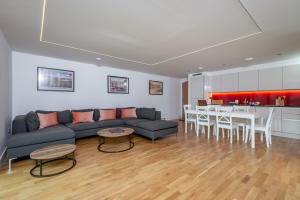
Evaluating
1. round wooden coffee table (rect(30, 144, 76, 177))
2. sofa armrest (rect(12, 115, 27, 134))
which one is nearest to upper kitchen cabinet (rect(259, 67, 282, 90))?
round wooden coffee table (rect(30, 144, 76, 177))

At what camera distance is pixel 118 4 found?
71.8 inches

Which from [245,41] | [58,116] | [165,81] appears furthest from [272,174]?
[165,81]

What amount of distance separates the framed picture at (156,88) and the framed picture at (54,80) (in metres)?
3.39

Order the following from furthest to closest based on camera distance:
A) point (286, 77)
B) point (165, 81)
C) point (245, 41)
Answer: point (165, 81) < point (286, 77) < point (245, 41)

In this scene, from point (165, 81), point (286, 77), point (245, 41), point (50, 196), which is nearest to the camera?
point (50, 196)

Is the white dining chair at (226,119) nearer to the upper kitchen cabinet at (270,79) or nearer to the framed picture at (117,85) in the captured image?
the upper kitchen cabinet at (270,79)

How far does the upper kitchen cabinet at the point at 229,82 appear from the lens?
5492 millimetres

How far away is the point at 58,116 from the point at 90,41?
2.34m

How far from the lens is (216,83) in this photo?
20.0 ft

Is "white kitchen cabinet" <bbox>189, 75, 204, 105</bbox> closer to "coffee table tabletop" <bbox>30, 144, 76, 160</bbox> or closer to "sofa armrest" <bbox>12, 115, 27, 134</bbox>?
"coffee table tabletop" <bbox>30, 144, 76, 160</bbox>

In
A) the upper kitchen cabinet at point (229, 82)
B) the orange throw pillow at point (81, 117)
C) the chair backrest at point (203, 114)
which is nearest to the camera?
the orange throw pillow at point (81, 117)

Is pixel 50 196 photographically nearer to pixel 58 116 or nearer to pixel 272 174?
pixel 58 116

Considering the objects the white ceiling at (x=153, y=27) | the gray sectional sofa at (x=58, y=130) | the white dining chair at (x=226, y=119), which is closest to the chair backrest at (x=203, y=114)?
the white dining chair at (x=226, y=119)

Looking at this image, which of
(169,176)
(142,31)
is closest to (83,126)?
(169,176)
